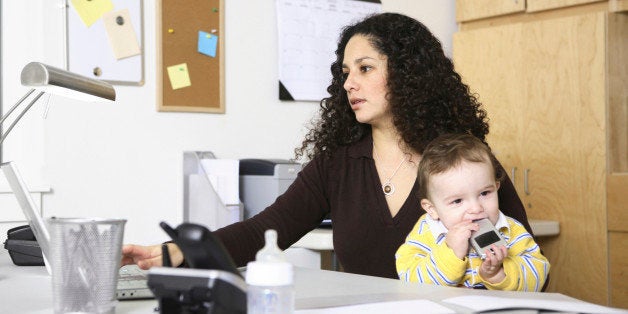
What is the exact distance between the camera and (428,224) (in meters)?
1.71

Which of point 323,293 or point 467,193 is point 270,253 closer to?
point 323,293

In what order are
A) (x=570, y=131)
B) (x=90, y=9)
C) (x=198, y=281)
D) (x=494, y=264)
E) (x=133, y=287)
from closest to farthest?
(x=198, y=281) < (x=133, y=287) < (x=494, y=264) < (x=90, y=9) < (x=570, y=131)

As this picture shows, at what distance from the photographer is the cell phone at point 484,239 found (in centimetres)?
148

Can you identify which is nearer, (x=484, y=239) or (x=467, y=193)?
(x=484, y=239)

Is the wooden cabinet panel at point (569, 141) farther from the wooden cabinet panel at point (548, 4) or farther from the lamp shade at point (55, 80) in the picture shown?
the lamp shade at point (55, 80)

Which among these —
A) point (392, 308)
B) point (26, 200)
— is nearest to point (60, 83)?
point (26, 200)

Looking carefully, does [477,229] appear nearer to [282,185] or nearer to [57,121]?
[282,185]

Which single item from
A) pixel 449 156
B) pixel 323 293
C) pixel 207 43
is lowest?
pixel 323 293

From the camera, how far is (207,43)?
3.12 meters

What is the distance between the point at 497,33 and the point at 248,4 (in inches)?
45.1

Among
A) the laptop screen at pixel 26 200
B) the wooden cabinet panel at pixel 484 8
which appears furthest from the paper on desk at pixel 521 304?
the wooden cabinet panel at pixel 484 8

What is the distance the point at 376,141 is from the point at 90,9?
1.30 m

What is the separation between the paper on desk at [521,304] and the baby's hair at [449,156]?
51 cm

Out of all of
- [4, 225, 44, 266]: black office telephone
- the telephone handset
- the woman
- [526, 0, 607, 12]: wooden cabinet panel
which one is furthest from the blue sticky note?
the telephone handset
